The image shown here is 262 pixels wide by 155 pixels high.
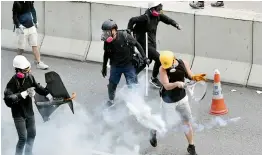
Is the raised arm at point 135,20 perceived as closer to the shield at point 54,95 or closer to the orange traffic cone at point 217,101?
the orange traffic cone at point 217,101

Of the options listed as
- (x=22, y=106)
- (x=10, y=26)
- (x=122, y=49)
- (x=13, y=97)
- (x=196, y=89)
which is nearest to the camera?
(x=13, y=97)

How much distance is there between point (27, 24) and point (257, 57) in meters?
4.32

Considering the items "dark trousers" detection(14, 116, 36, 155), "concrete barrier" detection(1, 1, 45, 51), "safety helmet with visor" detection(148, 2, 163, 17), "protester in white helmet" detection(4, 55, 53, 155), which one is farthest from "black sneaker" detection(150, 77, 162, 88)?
"dark trousers" detection(14, 116, 36, 155)

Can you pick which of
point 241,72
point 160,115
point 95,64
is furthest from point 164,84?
point 95,64

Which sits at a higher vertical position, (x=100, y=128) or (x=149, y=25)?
(x=149, y=25)

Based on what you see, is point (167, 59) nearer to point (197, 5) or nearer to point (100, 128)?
point (100, 128)

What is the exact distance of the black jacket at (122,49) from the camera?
11586 millimetres

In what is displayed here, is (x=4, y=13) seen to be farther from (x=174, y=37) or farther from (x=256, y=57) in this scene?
(x=256, y=57)

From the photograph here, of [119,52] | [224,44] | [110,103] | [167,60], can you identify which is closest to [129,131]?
[110,103]

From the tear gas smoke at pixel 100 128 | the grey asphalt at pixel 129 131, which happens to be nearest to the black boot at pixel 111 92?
the tear gas smoke at pixel 100 128

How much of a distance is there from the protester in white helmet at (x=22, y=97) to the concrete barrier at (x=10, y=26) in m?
5.24

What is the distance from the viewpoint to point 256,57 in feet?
43.1

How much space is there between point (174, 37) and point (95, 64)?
176 cm

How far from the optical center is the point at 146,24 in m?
12.5
